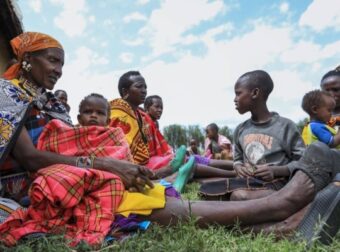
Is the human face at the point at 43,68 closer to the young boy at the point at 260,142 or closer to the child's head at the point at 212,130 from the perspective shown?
the young boy at the point at 260,142

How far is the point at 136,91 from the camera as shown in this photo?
5277 mm

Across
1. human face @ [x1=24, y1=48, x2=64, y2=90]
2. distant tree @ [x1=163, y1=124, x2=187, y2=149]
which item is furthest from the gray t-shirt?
distant tree @ [x1=163, y1=124, x2=187, y2=149]

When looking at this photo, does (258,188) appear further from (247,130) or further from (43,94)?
(43,94)

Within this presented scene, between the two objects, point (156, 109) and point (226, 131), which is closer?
point (156, 109)

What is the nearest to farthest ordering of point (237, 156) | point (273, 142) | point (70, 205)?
1. point (70, 205)
2. point (273, 142)
3. point (237, 156)

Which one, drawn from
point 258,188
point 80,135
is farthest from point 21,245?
point 258,188

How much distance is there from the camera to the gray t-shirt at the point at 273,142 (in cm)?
337

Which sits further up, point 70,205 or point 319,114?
point 319,114

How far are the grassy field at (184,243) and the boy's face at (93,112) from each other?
1.21 metres

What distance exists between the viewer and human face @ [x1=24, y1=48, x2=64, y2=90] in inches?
107

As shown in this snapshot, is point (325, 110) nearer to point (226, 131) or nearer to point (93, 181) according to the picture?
point (93, 181)

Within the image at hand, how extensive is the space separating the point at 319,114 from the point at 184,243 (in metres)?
2.78

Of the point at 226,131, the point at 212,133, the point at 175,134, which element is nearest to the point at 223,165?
the point at 212,133

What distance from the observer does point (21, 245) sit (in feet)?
6.08
